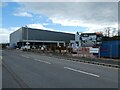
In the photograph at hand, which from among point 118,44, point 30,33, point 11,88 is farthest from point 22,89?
point 30,33

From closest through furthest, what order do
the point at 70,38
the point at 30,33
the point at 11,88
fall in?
the point at 11,88
the point at 30,33
the point at 70,38

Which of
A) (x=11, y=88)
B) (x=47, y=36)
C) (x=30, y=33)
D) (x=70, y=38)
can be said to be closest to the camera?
(x=11, y=88)

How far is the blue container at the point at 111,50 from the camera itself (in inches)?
1493

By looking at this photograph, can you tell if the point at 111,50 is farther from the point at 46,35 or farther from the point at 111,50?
the point at 46,35

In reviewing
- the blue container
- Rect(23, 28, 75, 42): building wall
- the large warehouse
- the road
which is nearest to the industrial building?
the blue container

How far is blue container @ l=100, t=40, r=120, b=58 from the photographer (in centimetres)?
3793

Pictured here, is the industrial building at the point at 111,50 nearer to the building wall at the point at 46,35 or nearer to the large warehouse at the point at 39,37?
the large warehouse at the point at 39,37

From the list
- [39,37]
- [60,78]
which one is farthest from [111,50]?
[39,37]

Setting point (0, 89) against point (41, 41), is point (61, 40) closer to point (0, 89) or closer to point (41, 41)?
point (41, 41)

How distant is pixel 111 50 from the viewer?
39.0m

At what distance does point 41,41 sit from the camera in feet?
438

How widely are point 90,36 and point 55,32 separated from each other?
221 ft

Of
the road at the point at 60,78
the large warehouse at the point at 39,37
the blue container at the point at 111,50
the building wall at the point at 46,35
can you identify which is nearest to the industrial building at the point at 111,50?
the blue container at the point at 111,50

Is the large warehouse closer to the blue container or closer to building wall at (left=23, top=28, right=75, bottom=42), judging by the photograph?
building wall at (left=23, top=28, right=75, bottom=42)
